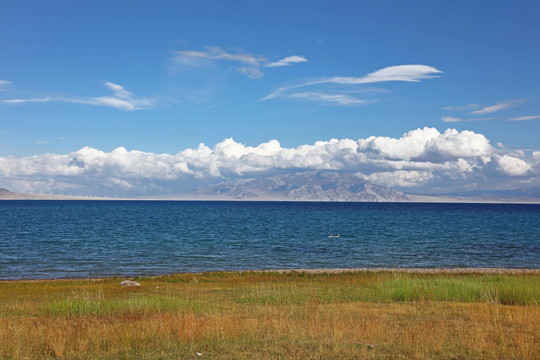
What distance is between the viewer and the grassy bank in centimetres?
1438

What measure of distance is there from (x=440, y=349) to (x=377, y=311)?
24.5ft

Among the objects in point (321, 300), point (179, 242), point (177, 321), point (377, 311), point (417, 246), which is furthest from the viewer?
point (179, 242)

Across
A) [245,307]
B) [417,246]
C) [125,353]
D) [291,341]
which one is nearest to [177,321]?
[125,353]

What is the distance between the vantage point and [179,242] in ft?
262

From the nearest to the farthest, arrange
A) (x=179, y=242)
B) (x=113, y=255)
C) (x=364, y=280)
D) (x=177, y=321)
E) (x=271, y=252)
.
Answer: (x=177, y=321)
(x=364, y=280)
(x=113, y=255)
(x=271, y=252)
(x=179, y=242)

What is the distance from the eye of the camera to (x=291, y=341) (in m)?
15.6

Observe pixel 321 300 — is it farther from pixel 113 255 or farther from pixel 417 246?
pixel 417 246

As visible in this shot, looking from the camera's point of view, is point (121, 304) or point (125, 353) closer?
point (125, 353)

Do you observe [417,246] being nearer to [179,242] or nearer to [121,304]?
[179,242]

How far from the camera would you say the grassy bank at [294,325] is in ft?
47.2

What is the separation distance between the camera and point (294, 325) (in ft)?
58.4

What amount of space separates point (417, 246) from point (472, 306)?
53.1 metres

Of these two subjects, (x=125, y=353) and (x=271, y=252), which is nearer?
(x=125, y=353)

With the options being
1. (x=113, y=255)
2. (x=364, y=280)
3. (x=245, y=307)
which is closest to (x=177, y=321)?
(x=245, y=307)
